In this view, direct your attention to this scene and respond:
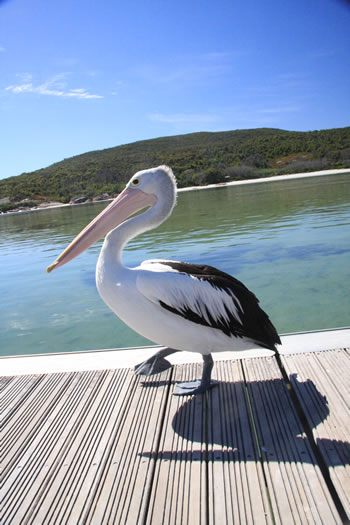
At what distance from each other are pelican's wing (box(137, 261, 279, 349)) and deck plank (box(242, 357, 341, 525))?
0.81 ft

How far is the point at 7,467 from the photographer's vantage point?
5.40ft

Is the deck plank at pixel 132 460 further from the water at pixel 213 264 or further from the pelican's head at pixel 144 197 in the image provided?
the water at pixel 213 264

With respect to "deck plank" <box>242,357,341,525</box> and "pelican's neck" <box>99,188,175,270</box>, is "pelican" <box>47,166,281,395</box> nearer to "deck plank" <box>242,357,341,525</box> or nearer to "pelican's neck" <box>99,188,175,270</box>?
"pelican's neck" <box>99,188,175,270</box>

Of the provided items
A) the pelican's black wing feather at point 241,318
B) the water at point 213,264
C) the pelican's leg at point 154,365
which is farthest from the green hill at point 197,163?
the pelican's black wing feather at point 241,318

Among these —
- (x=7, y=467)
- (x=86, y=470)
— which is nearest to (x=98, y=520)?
(x=86, y=470)

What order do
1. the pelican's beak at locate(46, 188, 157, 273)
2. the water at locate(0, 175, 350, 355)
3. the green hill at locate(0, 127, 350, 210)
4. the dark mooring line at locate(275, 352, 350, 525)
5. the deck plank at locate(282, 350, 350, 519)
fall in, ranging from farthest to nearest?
the green hill at locate(0, 127, 350, 210) < the water at locate(0, 175, 350, 355) < the pelican's beak at locate(46, 188, 157, 273) < the deck plank at locate(282, 350, 350, 519) < the dark mooring line at locate(275, 352, 350, 525)

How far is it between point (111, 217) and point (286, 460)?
59.2 inches

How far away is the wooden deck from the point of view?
1.37 meters

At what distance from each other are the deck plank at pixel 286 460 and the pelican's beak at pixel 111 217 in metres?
1.16

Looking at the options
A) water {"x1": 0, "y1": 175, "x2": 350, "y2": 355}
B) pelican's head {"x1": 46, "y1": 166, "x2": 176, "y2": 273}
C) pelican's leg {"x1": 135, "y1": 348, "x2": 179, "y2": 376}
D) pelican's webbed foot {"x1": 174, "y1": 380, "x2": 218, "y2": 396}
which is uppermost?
pelican's head {"x1": 46, "y1": 166, "x2": 176, "y2": 273}

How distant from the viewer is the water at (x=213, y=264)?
14.0 feet

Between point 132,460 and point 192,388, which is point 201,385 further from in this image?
point 132,460

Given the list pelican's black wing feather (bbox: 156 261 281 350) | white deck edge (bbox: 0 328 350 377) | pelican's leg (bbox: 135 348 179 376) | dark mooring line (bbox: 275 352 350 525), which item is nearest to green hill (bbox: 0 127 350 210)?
white deck edge (bbox: 0 328 350 377)

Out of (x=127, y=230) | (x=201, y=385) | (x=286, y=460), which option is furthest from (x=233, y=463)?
(x=127, y=230)
